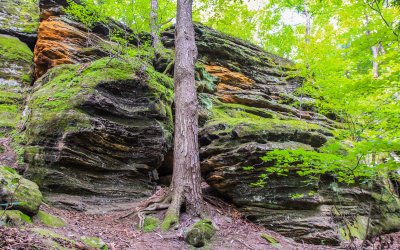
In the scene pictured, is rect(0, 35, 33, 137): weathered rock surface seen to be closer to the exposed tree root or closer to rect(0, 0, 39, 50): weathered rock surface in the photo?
rect(0, 0, 39, 50): weathered rock surface

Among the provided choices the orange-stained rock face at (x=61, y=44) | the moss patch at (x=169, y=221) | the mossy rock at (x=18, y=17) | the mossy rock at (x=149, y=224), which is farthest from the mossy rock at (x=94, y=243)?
the mossy rock at (x=18, y=17)

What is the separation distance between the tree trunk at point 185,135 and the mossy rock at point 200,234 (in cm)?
39

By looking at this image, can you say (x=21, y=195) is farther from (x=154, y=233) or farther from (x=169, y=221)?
(x=169, y=221)

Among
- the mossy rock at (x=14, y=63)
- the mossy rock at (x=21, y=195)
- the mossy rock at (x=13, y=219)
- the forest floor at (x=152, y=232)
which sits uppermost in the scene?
the mossy rock at (x=14, y=63)

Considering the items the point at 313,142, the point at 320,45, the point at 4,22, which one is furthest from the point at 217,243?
the point at 4,22

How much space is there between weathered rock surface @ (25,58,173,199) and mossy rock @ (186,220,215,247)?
237 centimetres

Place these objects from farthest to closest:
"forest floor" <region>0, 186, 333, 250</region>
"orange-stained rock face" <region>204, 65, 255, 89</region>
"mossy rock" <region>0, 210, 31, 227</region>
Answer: "orange-stained rock face" <region>204, 65, 255, 89</region>
"forest floor" <region>0, 186, 333, 250</region>
"mossy rock" <region>0, 210, 31, 227</region>

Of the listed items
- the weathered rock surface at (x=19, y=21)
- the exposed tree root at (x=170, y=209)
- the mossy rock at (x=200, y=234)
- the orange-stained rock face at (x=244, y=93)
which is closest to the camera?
the mossy rock at (x=200, y=234)

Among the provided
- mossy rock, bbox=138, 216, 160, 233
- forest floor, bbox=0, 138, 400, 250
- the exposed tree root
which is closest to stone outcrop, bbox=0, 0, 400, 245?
forest floor, bbox=0, 138, 400, 250

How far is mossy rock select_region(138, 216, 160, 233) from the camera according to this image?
4484 millimetres

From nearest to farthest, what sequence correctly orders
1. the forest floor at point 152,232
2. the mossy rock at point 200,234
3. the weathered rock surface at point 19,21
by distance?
the forest floor at point 152,232, the mossy rock at point 200,234, the weathered rock surface at point 19,21

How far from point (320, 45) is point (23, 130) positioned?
12669 mm

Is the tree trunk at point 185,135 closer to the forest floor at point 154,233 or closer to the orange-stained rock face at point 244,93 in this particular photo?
the forest floor at point 154,233

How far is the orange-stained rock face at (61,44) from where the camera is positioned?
8.02m
